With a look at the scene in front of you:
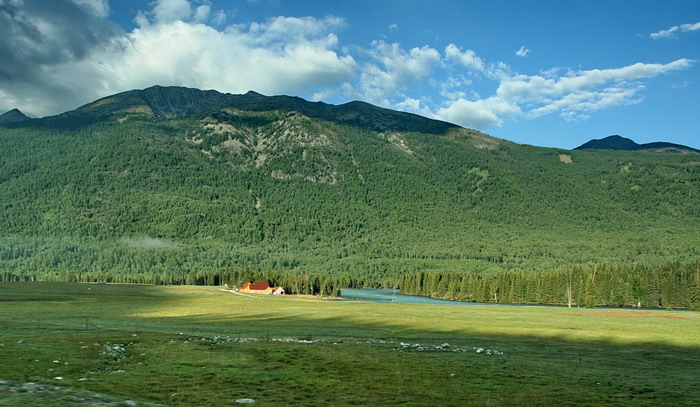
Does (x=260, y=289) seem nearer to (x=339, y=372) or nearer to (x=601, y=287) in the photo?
(x=601, y=287)

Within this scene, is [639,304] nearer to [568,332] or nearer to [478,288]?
[478,288]

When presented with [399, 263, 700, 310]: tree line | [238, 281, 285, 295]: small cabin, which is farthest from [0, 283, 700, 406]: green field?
[238, 281, 285, 295]: small cabin

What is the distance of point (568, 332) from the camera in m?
48.5

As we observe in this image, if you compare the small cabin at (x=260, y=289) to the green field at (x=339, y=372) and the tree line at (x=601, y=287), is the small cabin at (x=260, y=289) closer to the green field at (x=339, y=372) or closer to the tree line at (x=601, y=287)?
the tree line at (x=601, y=287)

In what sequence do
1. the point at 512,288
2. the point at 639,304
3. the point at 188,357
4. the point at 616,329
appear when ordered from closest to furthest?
the point at 188,357
the point at 616,329
the point at 639,304
the point at 512,288

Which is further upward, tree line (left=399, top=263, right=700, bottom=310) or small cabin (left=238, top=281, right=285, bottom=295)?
tree line (left=399, top=263, right=700, bottom=310)

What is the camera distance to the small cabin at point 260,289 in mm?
161000

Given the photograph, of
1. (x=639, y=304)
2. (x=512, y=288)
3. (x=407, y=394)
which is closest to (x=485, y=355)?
(x=407, y=394)

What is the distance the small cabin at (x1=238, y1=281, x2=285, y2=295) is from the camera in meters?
161

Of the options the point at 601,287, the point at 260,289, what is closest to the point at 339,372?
the point at 601,287

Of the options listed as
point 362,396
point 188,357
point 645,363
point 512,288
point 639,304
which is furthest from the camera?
point 512,288

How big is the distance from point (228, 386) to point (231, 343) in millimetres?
13274

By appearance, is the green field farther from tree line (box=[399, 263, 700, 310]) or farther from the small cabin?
the small cabin

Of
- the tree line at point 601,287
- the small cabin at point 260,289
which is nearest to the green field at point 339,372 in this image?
the tree line at point 601,287
